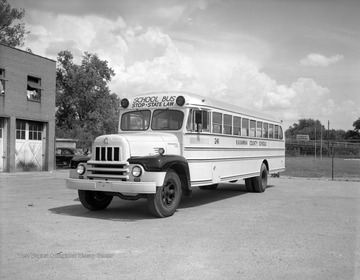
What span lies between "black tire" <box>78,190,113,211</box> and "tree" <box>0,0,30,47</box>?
31.5m

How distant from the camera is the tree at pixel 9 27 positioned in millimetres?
36219

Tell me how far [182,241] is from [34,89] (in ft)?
65.3

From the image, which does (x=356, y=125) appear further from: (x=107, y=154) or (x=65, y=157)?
(x=107, y=154)

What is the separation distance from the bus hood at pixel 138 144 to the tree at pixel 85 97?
41996mm

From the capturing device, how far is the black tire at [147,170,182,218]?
27.2 feet

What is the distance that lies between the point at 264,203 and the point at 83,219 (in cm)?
527

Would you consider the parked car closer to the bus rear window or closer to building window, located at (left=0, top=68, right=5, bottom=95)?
building window, located at (left=0, top=68, right=5, bottom=95)

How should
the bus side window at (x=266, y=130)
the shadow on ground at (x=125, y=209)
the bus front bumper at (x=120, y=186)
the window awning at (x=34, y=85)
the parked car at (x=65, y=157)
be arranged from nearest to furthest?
1. the bus front bumper at (x=120, y=186)
2. the shadow on ground at (x=125, y=209)
3. the bus side window at (x=266, y=130)
4. the window awning at (x=34, y=85)
5. the parked car at (x=65, y=157)

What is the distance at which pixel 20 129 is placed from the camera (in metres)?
22.7

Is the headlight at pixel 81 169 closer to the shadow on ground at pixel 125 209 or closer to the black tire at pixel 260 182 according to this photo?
the shadow on ground at pixel 125 209

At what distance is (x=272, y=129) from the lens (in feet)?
51.7

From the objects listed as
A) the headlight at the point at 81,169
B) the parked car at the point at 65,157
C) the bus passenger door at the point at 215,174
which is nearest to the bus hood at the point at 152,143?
the headlight at the point at 81,169

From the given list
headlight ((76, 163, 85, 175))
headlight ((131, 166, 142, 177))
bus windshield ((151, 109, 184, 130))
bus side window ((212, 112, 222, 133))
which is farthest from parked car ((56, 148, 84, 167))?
headlight ((131, 166, 142, 177))

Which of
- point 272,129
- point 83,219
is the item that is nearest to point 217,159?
point 83,219
